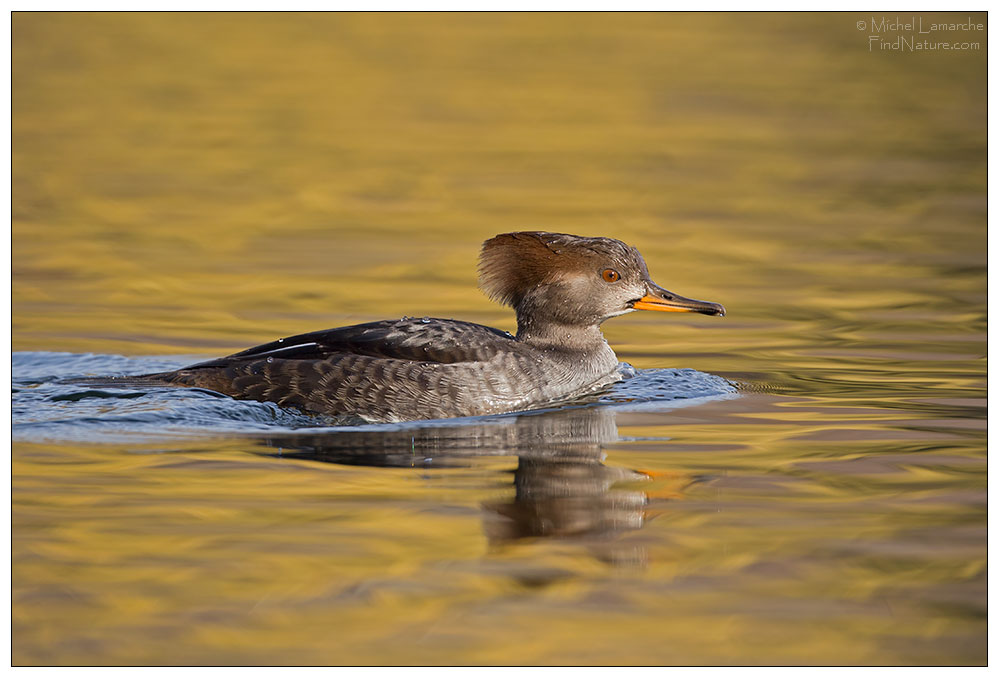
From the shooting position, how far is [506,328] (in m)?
12.9

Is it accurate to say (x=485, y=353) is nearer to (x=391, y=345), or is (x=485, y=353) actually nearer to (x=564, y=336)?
(x=391, y=345)

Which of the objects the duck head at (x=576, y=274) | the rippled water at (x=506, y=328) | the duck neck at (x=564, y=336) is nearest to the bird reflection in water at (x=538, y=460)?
the rippled water at (x=506, y=328)

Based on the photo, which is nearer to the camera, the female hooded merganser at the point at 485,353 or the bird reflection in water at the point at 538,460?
the bird reflection in water at the point at 538,460

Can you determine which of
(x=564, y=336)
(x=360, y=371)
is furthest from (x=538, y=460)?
(x=564, y=336)

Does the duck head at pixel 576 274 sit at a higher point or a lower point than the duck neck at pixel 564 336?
higher

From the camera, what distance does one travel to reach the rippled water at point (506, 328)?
607cm

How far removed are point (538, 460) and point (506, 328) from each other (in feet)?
14.9

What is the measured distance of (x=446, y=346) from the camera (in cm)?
987

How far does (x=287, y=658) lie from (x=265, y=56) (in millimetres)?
21757

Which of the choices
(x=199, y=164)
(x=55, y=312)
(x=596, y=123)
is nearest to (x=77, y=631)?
(x=55, y=312)

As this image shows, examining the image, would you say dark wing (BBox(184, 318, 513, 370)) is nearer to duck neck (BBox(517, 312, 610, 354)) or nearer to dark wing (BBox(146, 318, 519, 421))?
dark wing (BBox(146, 318, 519, 421))

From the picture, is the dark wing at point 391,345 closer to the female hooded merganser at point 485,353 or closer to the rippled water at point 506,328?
the female hooded merganser at point 485,353

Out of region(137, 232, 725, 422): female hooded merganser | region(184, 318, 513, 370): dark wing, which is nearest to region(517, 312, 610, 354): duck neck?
region(137, 232, 725, 422): female hooded merganser

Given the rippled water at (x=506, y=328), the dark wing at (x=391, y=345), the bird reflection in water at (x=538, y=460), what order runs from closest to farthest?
the rippled water at (x=506, y=328), the bird reflection in water at (x=538, y=460), the dark wing at (x=391, y=345)
